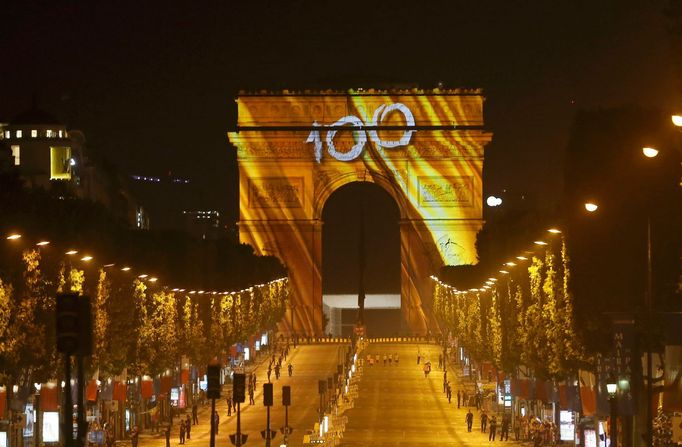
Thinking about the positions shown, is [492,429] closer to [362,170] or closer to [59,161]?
[59,161]

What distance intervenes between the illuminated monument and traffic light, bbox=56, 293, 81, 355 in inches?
4524

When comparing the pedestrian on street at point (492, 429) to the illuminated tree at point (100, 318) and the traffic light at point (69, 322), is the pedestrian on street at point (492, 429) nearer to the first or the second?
the illuminated tree at point (100, 318)

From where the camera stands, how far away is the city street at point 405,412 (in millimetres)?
62188

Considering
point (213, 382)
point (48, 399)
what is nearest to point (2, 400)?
point (48, 399)

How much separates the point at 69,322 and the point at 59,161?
87.6 m

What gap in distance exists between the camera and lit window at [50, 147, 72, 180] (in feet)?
369

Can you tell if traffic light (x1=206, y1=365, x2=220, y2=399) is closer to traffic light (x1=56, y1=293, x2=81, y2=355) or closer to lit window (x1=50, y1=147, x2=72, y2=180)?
traffic light (x1=56, y1=293, x2=81, y2=355)

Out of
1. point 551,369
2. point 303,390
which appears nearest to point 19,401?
point 551,369

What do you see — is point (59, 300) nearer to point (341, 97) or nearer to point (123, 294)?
point (123, 294)

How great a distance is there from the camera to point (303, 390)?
8781 cm

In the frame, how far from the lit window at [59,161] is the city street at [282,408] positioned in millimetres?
15587

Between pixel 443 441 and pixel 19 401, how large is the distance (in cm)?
1662

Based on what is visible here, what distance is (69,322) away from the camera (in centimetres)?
2608

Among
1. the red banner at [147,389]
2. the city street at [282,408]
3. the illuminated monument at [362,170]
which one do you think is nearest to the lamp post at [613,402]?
the city street at [282,408]
